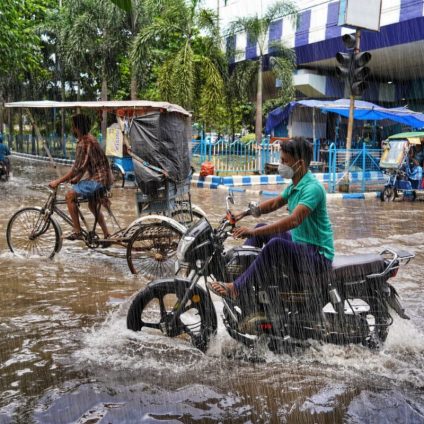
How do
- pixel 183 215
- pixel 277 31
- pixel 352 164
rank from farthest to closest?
1. pixel 277 31
2. pixel 352 164
3. pixel 183 215

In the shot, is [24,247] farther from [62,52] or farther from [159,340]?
[62,52]

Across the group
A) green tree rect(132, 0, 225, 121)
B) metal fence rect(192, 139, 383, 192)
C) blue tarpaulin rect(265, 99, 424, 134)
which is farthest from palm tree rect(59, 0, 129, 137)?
blue tarpaulin rect(265, 99, 424, 134)

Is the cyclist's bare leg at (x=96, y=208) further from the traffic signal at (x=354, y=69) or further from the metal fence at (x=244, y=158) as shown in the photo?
the metal fence at (x=244, y=158)

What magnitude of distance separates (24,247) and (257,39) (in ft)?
52.8

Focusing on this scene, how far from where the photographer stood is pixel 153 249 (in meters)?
6.37

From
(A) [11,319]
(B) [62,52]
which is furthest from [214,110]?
(A) [11,319]

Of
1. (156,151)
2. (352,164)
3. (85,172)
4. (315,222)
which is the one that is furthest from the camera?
(352,164)

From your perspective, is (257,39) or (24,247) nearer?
(24,247)

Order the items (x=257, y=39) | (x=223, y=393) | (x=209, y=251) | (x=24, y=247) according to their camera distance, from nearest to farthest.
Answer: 1. (x=223, y=393)
2. (x=209, y=251)
3. (x=24, y=247)
4. (x=257, y=39)

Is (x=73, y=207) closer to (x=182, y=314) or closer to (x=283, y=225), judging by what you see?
(x=182, y=314)

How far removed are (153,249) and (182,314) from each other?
2.52 m

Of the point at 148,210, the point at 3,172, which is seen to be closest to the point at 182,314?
the point at 148,210

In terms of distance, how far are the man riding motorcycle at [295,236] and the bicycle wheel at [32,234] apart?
366 centimetres

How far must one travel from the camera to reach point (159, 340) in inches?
165
